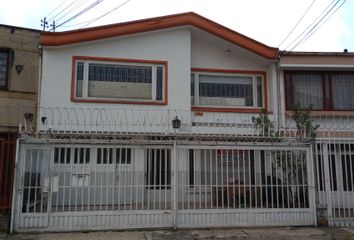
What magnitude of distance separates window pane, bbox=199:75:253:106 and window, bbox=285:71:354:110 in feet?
4.96

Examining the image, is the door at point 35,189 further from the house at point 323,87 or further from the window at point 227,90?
the house at point 323,87

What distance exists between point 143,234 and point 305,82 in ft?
29.0

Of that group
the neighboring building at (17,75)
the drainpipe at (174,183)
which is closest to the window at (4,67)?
the neighboring building at (17,75)

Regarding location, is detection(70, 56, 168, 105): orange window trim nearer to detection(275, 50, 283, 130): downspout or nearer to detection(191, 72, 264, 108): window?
detection(191, 72, 264, 108): window

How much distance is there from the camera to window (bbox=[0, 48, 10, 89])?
12.7 meters

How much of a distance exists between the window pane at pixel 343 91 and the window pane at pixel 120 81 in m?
6.95

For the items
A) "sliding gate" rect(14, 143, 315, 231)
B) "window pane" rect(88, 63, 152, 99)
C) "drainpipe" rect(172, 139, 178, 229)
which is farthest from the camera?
"window pane" rect(88, 63, 152, 99)

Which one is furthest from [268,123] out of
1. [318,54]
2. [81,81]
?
[81,81]

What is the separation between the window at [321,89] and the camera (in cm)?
1359

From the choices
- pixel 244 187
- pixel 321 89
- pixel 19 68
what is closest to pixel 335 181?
pixel 244 187

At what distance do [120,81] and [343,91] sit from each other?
27.2 feet

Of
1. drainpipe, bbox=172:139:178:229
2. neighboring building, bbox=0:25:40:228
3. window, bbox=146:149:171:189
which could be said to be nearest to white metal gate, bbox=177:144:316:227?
drainpipe, bbox=172:139:178:229

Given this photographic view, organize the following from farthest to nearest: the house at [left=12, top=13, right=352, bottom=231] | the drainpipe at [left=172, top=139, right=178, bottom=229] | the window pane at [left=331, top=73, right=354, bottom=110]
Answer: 1. the window pane at [left=331, top=73, right=354, bottom=110]
2. the drainpipe at [left=172, top=139, right=178, bottom=229]
3. the house at [left=12, top=13, right=352, bottom=231]

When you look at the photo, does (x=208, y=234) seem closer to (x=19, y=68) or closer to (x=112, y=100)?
(x=112, y=100)
